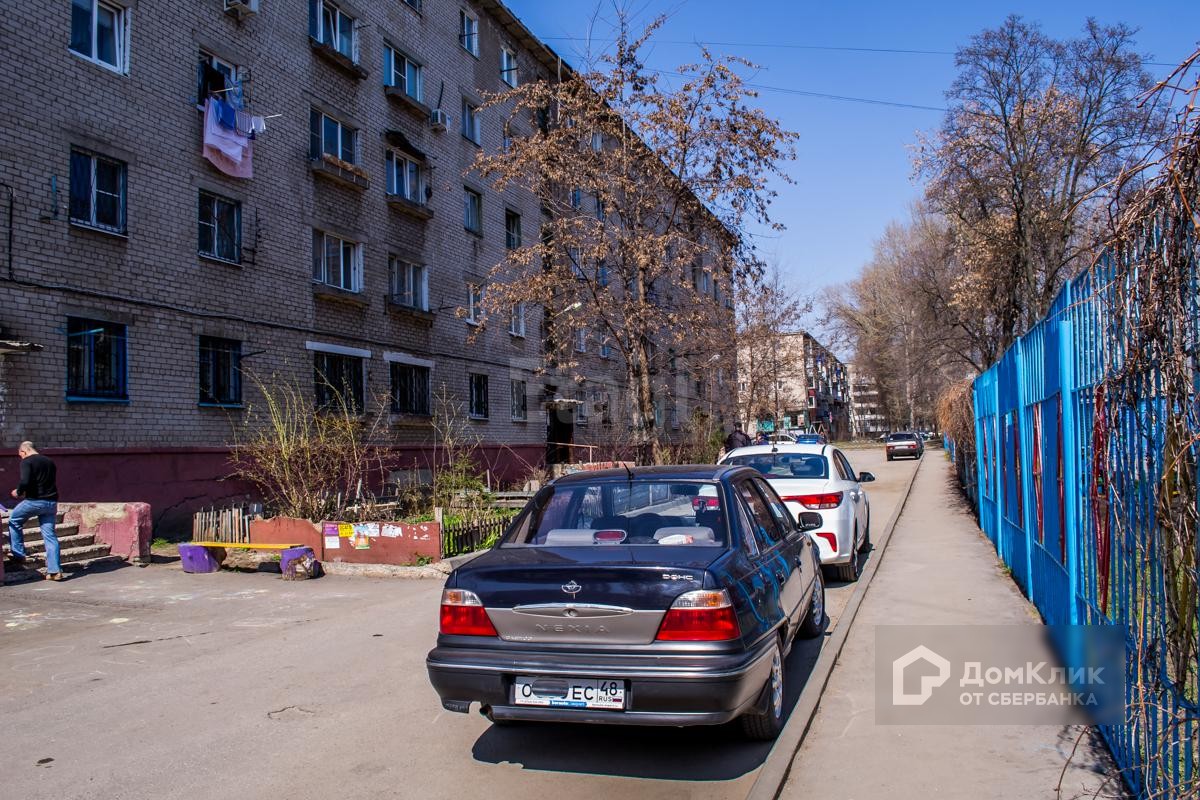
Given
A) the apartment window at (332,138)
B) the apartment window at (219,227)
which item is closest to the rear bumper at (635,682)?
the apartment window at (219,227)

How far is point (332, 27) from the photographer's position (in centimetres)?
1980

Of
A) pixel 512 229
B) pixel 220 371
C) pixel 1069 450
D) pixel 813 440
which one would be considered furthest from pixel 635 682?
pixel 512 229

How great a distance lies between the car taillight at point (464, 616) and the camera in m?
4.39

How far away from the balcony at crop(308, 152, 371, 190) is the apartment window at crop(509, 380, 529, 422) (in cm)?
847

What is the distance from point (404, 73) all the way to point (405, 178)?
9.34 feet

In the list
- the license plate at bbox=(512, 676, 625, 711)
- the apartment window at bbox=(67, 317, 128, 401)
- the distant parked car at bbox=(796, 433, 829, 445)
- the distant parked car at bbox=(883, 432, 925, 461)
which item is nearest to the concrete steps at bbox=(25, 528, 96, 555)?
the apartment window at bbox=(67, 317, 128, 401)

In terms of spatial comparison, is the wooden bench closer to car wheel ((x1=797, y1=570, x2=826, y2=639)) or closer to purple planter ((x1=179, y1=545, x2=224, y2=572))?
purple planter ((x1=179, y1=545, x2=224, y2=572))

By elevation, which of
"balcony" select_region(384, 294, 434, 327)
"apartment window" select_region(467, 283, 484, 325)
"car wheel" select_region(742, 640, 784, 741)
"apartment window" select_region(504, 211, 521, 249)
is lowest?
"car wheel" select_region(742, 640, 784, 741)

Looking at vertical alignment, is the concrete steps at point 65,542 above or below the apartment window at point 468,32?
below

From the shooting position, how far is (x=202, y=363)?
1560 centimetres

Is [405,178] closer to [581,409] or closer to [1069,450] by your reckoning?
[581,409]

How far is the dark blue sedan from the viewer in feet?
13.2

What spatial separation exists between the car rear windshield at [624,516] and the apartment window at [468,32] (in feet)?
74.0

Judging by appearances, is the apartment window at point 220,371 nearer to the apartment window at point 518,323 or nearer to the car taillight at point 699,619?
the apartment window at point 518,323
